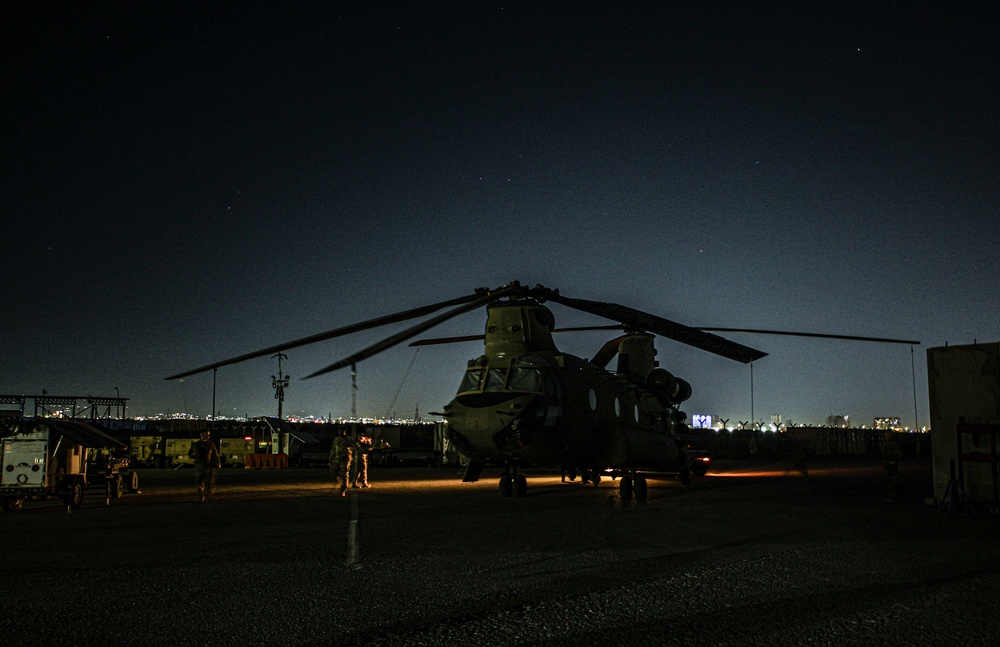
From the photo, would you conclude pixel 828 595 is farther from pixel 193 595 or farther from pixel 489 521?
pixel 489 521

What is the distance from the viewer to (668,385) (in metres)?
21.7

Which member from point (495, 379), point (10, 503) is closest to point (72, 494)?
point (10, 503)

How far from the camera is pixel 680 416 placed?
2250 cm

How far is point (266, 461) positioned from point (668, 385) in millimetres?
27696

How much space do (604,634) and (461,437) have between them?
11.0 metres

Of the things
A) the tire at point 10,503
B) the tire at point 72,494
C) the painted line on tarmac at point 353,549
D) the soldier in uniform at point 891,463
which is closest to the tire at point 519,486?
the painted line on tarmac at point 353,549

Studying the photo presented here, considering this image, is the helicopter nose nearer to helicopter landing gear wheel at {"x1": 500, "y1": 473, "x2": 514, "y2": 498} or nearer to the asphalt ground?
helicopter landing gear wheel at {"x1": 500, "y1": 473, "x2": 514, "y2": 498}

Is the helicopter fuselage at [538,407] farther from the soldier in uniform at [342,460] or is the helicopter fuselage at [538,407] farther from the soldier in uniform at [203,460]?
the soldier in uniform at [203,460]

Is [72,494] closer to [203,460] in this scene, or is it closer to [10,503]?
[10,503]

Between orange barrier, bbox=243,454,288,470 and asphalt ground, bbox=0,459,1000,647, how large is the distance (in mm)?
28246

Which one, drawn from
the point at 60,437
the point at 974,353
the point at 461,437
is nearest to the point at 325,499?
the point at 461,437

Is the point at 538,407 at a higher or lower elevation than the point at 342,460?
higher

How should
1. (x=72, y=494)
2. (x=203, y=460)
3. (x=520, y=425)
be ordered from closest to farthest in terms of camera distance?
1. (x=72, y=494)
2. (x=520, y=425)
3. (x=203, y=460)

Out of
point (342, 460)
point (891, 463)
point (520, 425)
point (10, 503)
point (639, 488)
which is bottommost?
point (10, 503)
